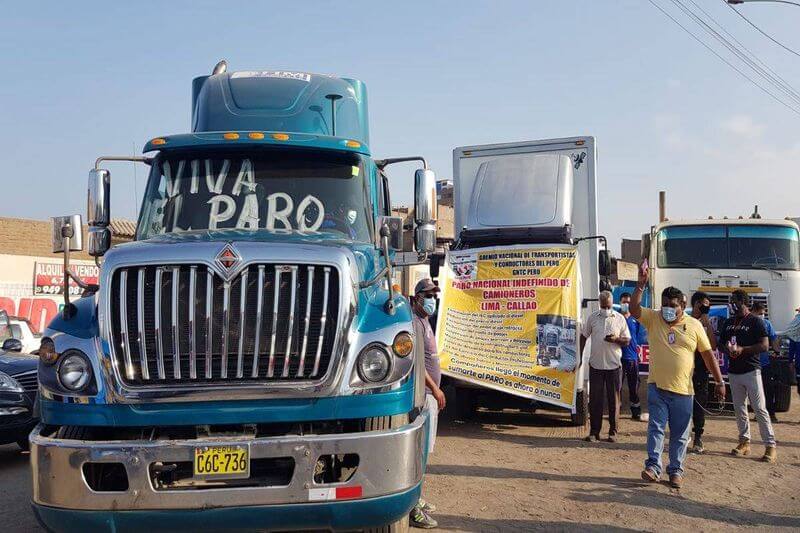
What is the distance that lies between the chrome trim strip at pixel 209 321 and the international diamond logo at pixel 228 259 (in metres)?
0.08

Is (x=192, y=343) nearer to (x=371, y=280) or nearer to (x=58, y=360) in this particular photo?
(x=58, y=360)

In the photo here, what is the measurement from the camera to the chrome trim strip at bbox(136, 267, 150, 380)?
431cm

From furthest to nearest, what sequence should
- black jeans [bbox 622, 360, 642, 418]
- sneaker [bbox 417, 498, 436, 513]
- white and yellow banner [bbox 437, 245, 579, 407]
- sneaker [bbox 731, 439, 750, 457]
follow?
black jeans [bbox 622, 360, 642, 418]
white and yellow banner [bbox 437, 245, 579, 407]
sneaker [bbox 731, 439, 750, 457]
sneaker [bbox 417, 498, 436, 513]

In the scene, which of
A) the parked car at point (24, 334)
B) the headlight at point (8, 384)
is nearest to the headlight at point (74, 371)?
the headlight at point (8, 384)

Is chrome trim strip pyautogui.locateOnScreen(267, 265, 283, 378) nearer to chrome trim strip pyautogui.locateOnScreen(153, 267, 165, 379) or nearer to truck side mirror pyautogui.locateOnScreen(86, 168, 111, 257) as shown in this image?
chrome trim strip pyautogui.locateOnScreen(153, 267, 165, 379)

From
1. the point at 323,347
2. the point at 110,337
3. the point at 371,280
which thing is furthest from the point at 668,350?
the point at 110,337

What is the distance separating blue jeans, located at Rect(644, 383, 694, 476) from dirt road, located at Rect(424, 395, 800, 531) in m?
0.24

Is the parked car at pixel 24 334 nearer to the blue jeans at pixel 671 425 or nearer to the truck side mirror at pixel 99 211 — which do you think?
the truck side mirror at pixel 99 211

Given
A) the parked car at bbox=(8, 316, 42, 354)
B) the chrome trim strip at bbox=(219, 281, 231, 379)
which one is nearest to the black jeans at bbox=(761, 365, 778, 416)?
the chrome trim strip at bbox=(219, 281, 231, 379)

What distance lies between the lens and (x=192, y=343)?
4.33 metres

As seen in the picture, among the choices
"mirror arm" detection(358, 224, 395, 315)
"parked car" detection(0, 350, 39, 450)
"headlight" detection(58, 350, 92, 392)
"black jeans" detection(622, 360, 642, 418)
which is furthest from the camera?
"black jeans" detection(622, 360, 642, 418)

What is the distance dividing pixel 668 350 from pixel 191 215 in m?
4.56

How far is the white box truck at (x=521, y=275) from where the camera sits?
388 inches

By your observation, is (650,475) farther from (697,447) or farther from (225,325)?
(225,325)
